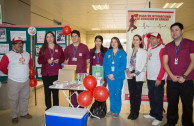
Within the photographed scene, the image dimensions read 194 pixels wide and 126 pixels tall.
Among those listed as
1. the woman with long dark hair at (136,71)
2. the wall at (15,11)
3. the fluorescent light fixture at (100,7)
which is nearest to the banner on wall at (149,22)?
the woman with long dark hair at (136,71)

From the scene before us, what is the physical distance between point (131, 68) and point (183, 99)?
964mm

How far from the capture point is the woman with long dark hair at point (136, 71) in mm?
2605

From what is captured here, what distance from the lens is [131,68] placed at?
272 cm

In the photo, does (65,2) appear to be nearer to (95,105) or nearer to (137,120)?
(95,105)

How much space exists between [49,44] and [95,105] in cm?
151

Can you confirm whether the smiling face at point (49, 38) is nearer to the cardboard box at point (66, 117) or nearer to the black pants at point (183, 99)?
the cardboard box at point (66, 117)

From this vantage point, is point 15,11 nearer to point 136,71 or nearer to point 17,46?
point 17,46

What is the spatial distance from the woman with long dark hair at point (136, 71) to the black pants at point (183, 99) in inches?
19.6

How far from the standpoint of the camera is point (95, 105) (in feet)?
9.19

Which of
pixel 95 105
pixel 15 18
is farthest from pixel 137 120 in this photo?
pixel 15 18

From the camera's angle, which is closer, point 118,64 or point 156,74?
point 156,74

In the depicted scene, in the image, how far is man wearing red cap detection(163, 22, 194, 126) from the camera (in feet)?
7.02

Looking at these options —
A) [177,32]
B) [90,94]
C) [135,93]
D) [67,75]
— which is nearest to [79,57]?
[67,75]

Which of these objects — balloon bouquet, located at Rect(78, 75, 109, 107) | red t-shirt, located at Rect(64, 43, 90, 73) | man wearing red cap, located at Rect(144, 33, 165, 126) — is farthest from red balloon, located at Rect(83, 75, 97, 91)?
man wearing red cap, located at Rect(144, 33, 165, 126)
